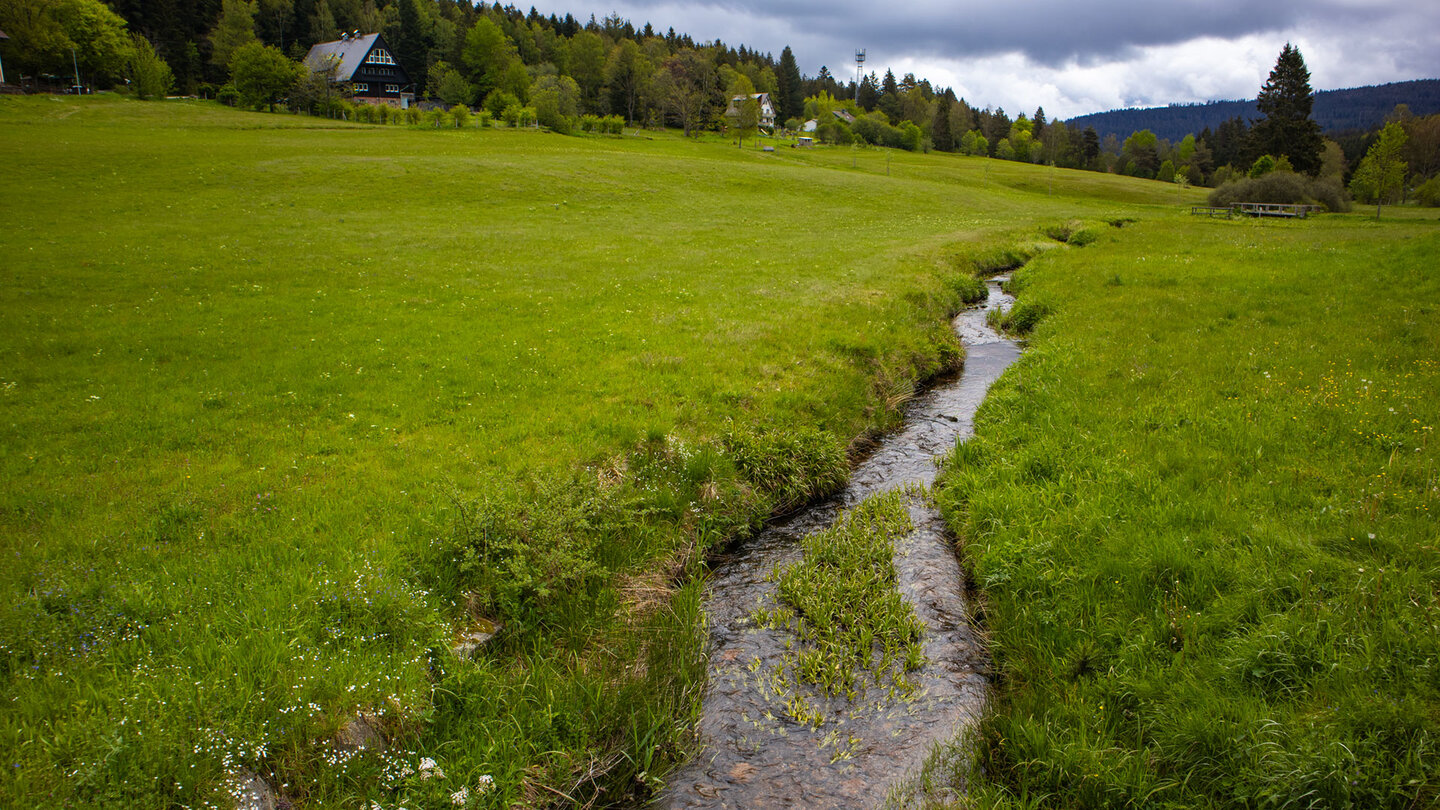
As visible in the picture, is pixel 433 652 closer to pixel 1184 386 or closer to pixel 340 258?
pixel 1184 386

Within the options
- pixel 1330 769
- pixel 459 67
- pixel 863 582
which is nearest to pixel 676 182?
pixel 863 582

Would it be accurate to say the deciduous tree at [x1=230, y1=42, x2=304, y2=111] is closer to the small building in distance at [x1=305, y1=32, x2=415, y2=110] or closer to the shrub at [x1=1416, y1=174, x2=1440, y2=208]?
the small building in distance at [x1=305, y1=32, x2=415, y2=110]

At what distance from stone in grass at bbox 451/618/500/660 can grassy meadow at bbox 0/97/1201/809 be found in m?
0.11

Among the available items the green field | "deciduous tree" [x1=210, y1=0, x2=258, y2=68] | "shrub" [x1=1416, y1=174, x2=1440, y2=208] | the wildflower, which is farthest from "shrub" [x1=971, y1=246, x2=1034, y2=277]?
"deciduous tree" [x1=210, y1=0, x2=258, y2=68]

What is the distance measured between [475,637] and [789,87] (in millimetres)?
188900

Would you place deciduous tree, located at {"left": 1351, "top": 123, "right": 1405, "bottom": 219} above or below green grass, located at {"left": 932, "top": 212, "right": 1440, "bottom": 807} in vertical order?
above

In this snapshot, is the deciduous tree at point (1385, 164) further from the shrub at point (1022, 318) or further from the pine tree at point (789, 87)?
the pine tree at point (789, 87)

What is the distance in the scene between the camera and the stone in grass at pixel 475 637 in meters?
6.50

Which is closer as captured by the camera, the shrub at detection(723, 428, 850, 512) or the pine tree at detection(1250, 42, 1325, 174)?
the shrub at detection(723, 428, 850, 512)

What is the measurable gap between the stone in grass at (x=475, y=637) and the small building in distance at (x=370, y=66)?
136667mm

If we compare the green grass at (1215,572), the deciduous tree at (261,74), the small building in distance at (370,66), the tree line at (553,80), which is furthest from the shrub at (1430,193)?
the small building in distance at (370,66)

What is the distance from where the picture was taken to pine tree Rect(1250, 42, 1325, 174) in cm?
7981

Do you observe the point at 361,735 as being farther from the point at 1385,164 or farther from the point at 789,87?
the point at 789,87

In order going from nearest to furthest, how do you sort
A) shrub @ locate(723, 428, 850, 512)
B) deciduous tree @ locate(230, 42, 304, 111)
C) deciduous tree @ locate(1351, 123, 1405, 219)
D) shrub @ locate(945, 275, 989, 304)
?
1. shrub @ locate(723, 428, 850, 512)
2. shrub @ locate(945, 275, 989, 304)
3. deciduous tree @ locate(1351, 123, 1405, 219)
4. deciduous tree @ locate(230, 42, 304, 111)
